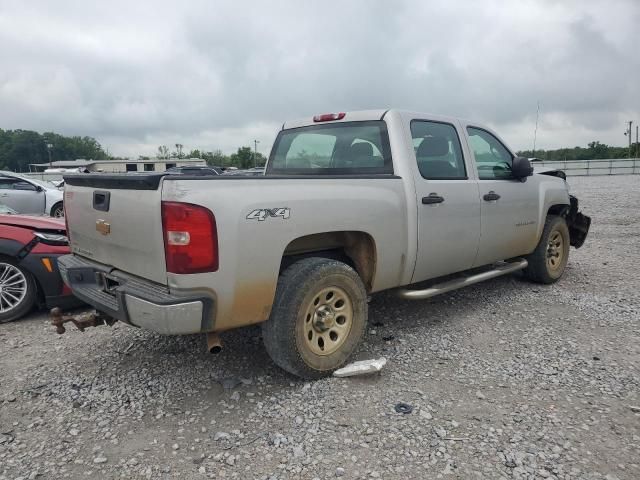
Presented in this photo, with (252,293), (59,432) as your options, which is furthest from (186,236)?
(59,432)

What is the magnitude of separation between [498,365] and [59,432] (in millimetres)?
2982

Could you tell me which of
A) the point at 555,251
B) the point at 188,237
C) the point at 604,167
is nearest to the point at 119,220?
the point at 188,237

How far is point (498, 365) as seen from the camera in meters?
3.57

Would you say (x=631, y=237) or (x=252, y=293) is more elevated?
(x=252, y=293)

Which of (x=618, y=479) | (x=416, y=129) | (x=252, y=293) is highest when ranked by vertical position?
(x=416, y=129)

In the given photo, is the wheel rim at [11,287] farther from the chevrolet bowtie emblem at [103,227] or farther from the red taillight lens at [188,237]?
the red taillight lens at [188,237]

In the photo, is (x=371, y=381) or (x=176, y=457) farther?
(x=371, y=381)

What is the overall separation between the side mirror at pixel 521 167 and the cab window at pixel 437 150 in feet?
2.29

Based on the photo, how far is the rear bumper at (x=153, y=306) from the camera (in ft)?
8.58

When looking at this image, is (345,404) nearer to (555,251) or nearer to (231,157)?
(555,251)

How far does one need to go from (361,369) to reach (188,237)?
5.16 ft

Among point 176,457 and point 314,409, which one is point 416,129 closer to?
point 314,409

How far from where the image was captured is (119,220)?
297cm

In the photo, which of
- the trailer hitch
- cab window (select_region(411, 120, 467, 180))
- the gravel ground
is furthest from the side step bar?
the trailer hitch
